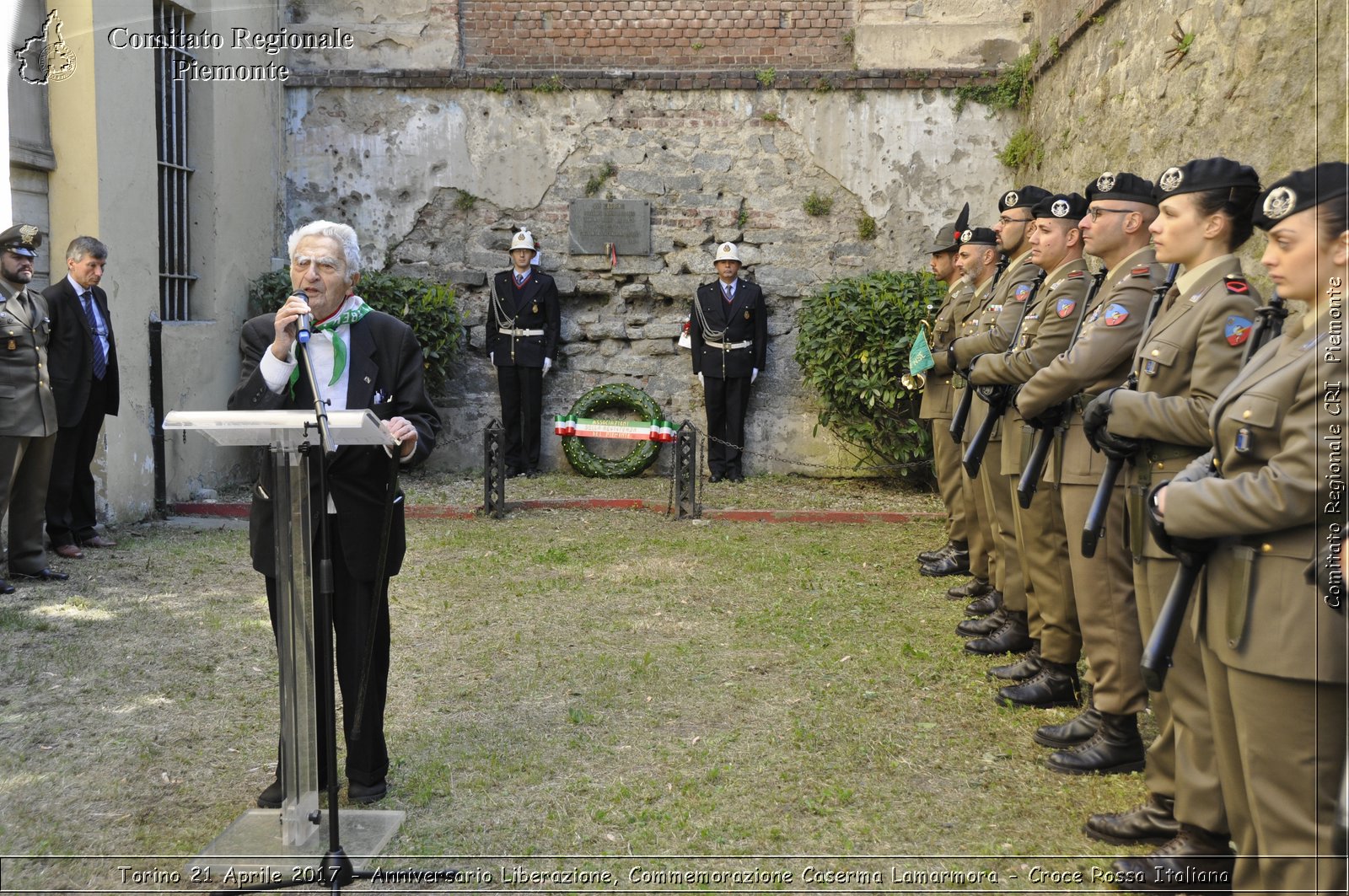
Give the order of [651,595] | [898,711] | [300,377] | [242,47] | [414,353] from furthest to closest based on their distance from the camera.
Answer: [242,47] → [651,595] → [898,711] → [414,353] → [300,377]

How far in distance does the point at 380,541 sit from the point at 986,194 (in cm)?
869

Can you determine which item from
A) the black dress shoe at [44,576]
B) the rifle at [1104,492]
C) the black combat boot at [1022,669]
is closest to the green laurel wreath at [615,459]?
the black dress shoe at [44,576]

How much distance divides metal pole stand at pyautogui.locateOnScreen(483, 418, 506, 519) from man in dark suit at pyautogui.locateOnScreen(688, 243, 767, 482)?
2395mm

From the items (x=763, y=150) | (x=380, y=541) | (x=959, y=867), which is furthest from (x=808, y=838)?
(x=763, y=150)

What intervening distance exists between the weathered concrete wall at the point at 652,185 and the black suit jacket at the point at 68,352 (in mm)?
4057

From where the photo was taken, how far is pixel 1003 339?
5723 mm

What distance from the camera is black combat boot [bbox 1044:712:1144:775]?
13.0 ft

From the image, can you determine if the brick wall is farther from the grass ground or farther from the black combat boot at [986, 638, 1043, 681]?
the black combat boot at [986, 638, 1043, 681]

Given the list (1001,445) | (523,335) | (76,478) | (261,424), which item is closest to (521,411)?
(523,335)

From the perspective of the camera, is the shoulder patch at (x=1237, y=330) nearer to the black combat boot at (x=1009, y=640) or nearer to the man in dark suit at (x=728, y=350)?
the black combat boot at (x=1009, y=640)

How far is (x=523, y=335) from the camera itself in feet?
35.4

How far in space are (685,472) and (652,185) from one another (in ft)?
11.2

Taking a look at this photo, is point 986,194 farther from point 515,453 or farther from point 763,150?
point 515,453

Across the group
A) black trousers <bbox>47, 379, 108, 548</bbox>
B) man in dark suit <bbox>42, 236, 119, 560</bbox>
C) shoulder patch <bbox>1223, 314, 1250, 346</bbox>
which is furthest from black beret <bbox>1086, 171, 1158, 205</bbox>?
black trousers <bbox>47, 379, 108, 548</bbox>
